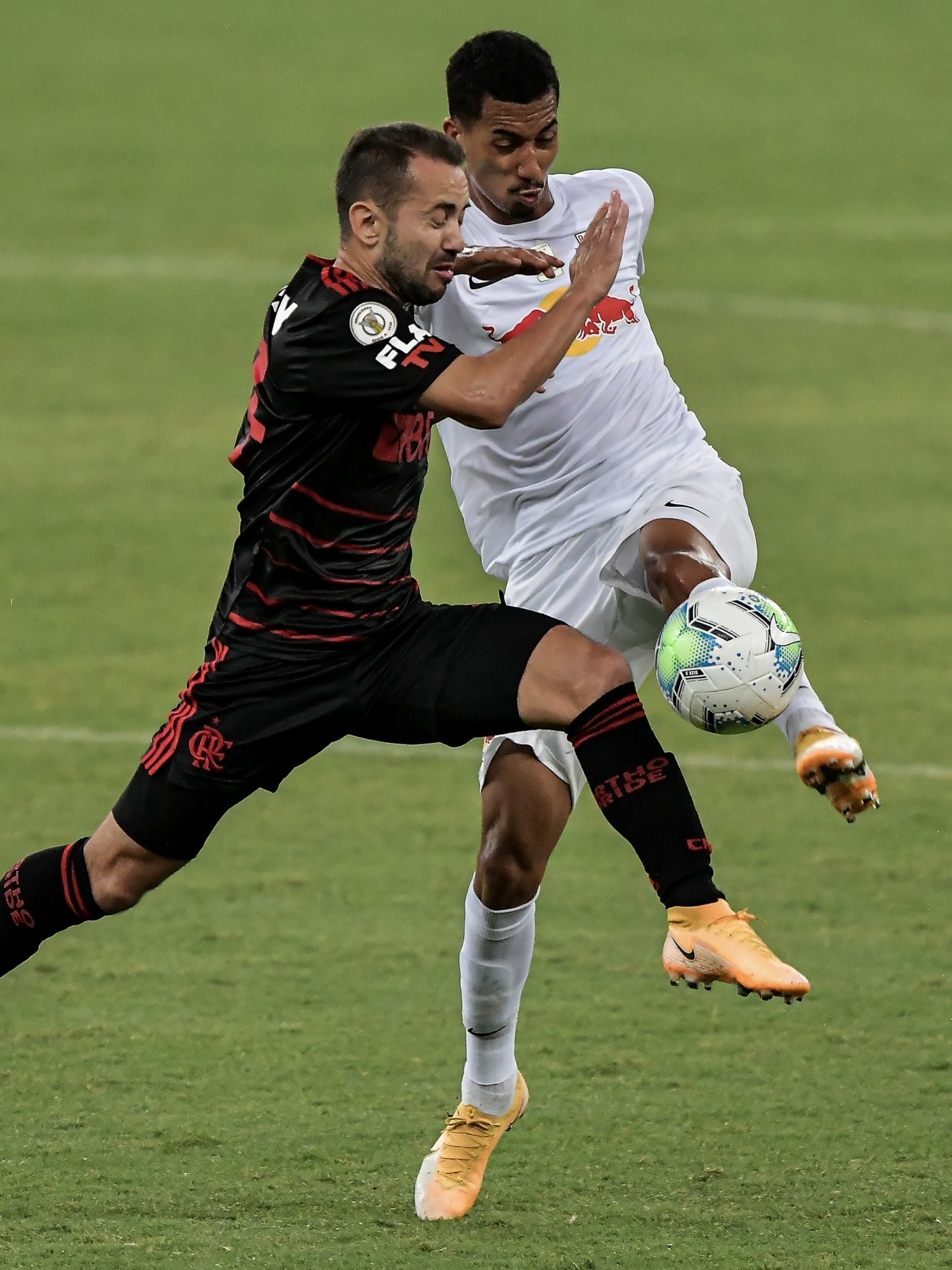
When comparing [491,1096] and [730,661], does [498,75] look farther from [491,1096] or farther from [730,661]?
[491,1096]

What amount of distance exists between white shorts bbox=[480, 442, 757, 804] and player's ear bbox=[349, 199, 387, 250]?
46.5 inches

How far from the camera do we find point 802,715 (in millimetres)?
5652

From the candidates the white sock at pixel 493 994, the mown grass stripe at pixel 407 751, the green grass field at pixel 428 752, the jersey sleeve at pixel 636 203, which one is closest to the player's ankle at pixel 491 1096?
the white sock at pixel 493 994

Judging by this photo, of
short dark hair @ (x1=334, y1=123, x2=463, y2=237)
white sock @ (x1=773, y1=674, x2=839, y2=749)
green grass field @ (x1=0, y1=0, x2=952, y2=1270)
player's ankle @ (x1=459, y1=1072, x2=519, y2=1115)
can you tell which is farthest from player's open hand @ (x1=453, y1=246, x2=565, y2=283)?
green grass field @ (x1=0, y1=0, x2=952, y2=1270)

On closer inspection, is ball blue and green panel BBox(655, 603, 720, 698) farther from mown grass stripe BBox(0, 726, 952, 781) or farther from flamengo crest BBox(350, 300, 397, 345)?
mown grass stripe BBox(0, 726, 952, 781)

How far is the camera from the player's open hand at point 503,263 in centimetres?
555

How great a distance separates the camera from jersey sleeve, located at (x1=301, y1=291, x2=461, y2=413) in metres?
5.08

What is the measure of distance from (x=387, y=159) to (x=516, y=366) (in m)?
0.62

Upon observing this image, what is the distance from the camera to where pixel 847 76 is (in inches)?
869

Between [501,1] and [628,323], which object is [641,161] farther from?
[628,323]

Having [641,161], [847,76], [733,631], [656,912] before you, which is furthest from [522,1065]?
[847,76]

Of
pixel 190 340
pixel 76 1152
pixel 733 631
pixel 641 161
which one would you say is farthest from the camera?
pixel 641 161

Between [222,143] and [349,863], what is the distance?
12.9 meters

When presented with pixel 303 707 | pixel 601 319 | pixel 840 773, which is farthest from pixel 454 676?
pixel 601 319
